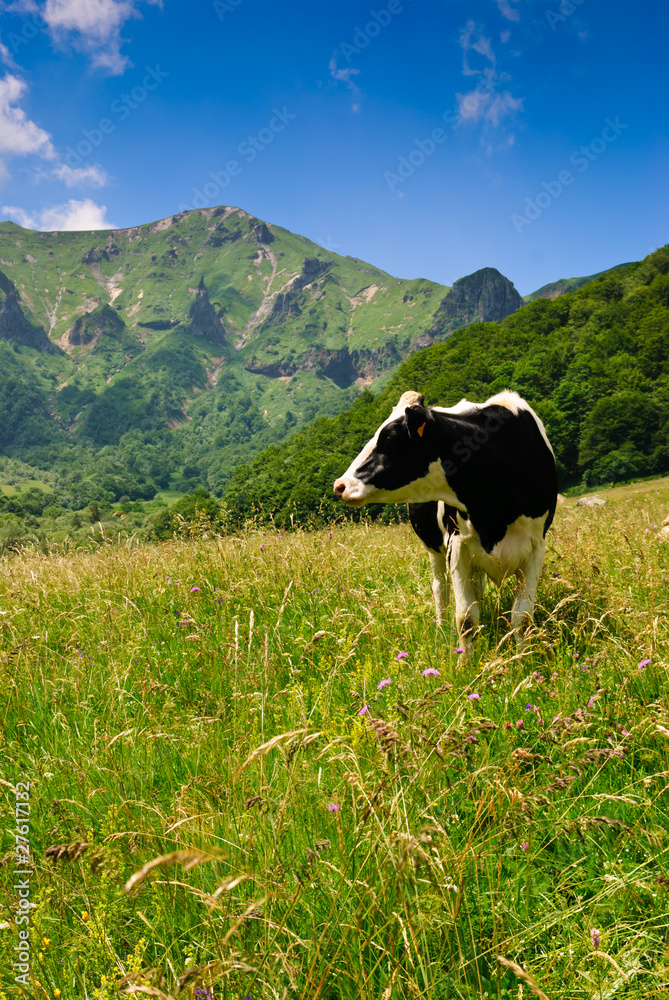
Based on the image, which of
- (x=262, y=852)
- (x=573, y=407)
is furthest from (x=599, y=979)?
(x=573, y=407)

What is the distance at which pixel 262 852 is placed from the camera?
6.81ft

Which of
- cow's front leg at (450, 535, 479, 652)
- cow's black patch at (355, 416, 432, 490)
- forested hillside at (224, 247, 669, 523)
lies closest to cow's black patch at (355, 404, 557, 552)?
cow's black patch at (355, 416, 432, 490)

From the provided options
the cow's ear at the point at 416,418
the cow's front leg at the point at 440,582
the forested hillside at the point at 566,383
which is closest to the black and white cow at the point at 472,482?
the cow's ear at the point at 416,418

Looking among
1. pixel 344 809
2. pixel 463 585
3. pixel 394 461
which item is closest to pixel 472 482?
pixel 394 461

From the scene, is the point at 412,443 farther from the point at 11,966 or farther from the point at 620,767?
the point at 11,966

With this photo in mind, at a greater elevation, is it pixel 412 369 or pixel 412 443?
pixel 412 369

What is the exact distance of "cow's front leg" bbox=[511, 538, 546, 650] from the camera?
416 cm

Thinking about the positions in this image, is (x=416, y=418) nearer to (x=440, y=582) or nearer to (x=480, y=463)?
(x=480, y=463)

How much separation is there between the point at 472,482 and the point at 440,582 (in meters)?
1.38

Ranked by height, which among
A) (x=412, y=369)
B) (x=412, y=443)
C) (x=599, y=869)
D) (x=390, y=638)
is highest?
(x=412, y=369)

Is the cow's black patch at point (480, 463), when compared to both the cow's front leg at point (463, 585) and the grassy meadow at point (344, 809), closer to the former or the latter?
the cow's front leg at point (463, 585)

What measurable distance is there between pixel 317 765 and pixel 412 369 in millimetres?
101965

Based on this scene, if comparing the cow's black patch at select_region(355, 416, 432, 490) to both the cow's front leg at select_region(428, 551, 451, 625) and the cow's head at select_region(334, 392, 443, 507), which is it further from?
the cow's front leg at select_region(428, 551, 451, 625)

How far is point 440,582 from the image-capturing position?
5.24 m
